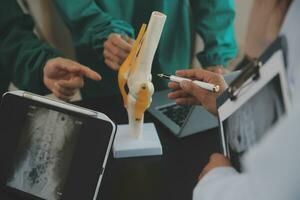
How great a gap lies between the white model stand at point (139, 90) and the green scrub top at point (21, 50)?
276mm

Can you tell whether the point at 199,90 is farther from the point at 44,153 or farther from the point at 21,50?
the point at 21,50

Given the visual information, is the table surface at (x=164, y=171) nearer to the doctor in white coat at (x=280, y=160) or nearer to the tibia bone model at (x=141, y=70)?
the tibia bone model at (x=141, y=70)

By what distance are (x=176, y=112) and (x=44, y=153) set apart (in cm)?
33

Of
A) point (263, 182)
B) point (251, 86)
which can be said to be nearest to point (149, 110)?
point (251, 86)

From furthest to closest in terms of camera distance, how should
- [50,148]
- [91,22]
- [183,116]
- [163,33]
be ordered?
[163,33], [91,22], [183,116], [50,148]

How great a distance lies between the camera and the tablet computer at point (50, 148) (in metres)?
0.62

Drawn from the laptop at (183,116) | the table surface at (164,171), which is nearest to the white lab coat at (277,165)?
the table surface at (164,171)

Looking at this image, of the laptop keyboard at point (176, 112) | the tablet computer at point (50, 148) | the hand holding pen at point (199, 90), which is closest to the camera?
the tablet computer at point (50, 148)

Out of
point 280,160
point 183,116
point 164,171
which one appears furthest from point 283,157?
point 183,116

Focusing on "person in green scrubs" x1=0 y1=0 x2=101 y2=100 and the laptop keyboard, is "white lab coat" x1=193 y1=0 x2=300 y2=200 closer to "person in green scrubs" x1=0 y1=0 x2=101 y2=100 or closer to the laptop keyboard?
the laptop keyboard

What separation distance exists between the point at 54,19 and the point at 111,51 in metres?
0.50

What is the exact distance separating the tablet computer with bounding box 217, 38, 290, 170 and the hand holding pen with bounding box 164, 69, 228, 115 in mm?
114

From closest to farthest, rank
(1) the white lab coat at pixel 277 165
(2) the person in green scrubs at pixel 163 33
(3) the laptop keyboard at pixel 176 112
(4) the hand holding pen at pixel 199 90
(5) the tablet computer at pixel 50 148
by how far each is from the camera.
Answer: (1) the white lab coat at pixel 277 165, (5) the tablet computer at pixel 50 148, (4) the hand holding pen at pixel 199 90, (3) the laptop keyboard at pixel 176 112, (2) the person in green scrubs at pixel 163 33

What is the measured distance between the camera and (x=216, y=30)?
1086mm
